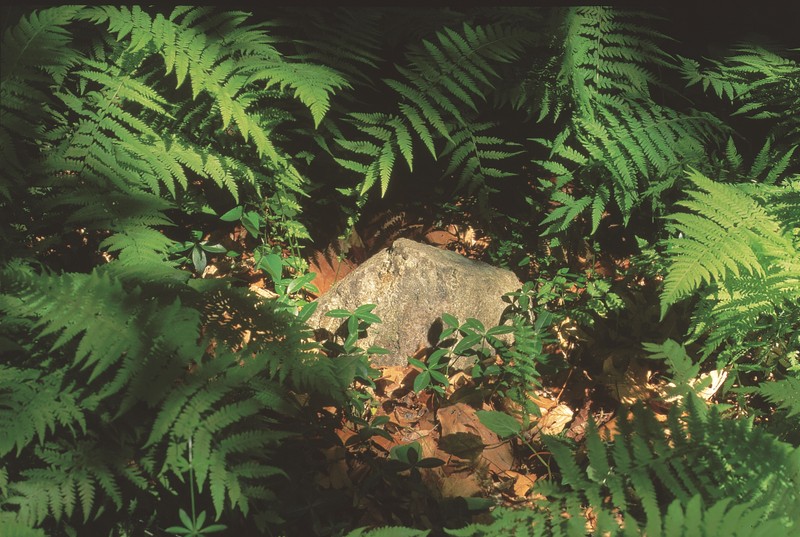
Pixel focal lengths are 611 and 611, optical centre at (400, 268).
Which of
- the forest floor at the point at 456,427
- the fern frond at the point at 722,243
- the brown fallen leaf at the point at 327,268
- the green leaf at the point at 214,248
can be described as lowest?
the forest floor at the point at 456,427

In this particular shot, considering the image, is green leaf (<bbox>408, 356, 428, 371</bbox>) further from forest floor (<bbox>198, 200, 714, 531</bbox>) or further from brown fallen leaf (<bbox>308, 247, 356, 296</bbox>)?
brown fallen leaf (<bbox>308, 247, 356, 296</bbox>)

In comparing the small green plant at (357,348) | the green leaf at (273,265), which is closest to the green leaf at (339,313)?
the small green plant at (357,348)

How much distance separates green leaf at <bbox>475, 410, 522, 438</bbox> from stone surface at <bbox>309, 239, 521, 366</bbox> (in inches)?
23.8

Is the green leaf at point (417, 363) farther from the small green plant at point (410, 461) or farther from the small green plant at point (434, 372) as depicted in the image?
the small green plant at point (410, 461)

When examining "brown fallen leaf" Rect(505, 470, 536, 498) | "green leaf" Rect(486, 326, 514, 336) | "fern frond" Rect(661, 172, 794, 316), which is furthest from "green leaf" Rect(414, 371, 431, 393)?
"fern frond" Rect(661, 172, 794, 316)

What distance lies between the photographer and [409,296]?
10.7 ft

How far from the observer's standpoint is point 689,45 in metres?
3.91

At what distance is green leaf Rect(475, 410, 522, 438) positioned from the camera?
2650mm

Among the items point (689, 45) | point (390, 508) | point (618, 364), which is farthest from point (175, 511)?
point (689, 45)

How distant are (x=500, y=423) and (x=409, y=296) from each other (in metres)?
0.89

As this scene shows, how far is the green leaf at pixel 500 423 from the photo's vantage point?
2650 millimetres

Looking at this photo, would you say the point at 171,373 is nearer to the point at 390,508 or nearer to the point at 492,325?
the point at 390,508

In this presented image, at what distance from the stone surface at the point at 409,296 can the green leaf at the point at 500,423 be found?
0.61m

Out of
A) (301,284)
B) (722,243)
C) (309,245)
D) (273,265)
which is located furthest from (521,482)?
(309,245)
